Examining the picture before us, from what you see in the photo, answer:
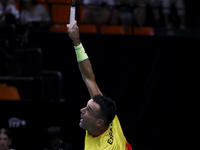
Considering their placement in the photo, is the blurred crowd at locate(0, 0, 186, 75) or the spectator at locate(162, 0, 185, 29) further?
the spectator at locate(162, 0, 185, 29)

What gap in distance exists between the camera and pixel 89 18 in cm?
728

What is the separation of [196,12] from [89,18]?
3.62 meters

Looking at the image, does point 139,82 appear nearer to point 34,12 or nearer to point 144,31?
point 144,31

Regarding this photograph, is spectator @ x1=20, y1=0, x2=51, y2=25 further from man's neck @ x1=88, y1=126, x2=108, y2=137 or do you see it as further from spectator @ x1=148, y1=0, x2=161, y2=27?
man's neck @ x1=88, y1=126, x2=108, y2=137

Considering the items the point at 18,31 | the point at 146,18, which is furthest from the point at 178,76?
the point at 18,31

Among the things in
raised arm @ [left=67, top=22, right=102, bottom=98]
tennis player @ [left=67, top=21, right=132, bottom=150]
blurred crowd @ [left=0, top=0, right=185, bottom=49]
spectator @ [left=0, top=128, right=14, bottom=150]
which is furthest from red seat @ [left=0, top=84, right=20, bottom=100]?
tennis player @ [left=67, top=21, right=132, bottom=150]

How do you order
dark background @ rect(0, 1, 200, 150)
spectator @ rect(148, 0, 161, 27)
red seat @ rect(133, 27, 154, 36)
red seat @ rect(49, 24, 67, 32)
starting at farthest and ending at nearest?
spectator @ rect(148, 0, 161, 27), red seat @ rect(133, 27, 154, 36), red seat @ rect(49, 24, 67, 32), dark background @ rect(0, 1, 200, 150)

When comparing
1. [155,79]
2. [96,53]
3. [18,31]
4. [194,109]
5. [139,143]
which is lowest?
[139,143]

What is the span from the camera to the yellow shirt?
333 cm

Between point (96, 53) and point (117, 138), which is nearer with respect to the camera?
point (117, 138)

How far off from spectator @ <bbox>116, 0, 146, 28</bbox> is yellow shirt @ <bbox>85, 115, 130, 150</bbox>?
13.9 feet

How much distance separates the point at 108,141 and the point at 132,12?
4711 mm

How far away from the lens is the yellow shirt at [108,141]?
3.33m

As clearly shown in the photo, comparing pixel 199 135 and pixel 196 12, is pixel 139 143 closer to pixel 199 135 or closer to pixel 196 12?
pixel 199 135
